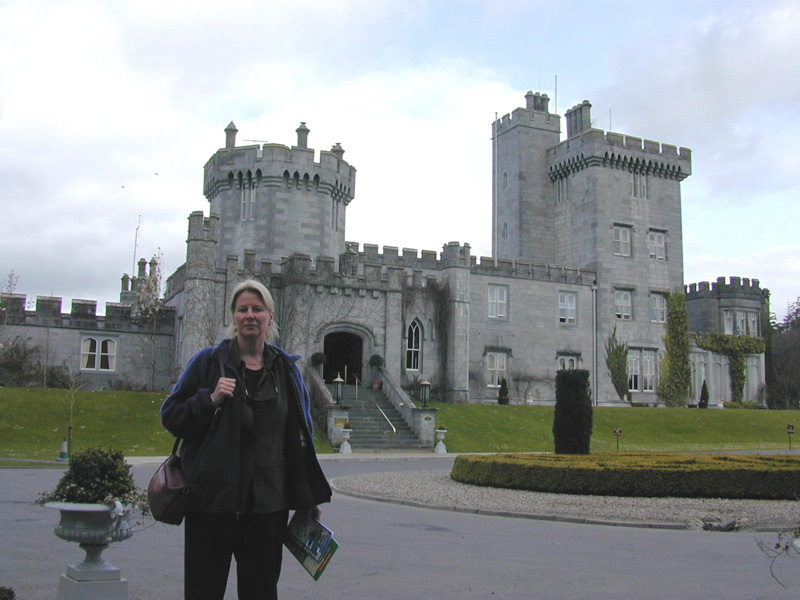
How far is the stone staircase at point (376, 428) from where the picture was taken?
30.0m

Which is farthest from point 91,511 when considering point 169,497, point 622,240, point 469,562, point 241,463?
point 622,240

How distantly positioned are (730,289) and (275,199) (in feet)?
95.5

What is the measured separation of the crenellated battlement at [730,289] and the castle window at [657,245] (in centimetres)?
532

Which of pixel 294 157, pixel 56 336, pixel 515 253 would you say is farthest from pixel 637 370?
pixel 56 336

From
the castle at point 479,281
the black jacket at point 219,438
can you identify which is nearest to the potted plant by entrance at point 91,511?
the black jacket at point 219,438

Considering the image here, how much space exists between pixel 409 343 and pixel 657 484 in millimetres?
23411

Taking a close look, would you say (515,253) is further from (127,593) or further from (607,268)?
(127,593)

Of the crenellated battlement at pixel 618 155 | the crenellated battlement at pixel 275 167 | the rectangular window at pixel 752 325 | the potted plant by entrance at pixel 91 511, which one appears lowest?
the potted plant by entrance at pixel 91 511

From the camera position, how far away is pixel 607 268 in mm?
45438

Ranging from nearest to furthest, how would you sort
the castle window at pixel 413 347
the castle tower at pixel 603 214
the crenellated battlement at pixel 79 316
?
the crenellated battlement at pixel 79 316 < the castle window at pixel 413 347 < the castle tower at pixel 603 214

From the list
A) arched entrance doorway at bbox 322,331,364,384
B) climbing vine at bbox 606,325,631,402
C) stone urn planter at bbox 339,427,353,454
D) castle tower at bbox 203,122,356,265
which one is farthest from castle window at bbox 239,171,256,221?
climbing vine at bbox 606,325,631,402

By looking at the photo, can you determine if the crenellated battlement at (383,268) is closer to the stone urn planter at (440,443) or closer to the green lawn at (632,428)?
the green lawn at (632,428)

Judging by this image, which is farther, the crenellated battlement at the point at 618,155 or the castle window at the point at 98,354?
the crenellated battlement at the point at 618,155

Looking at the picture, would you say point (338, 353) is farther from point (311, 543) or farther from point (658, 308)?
point (311, 543)
